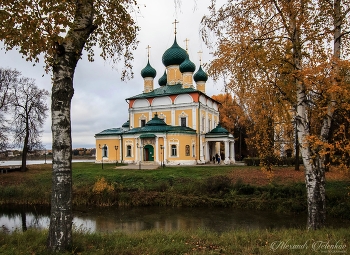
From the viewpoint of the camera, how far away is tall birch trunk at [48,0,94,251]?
15.4 feet

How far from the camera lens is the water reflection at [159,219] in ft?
32.7

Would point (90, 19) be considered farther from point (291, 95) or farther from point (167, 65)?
point (167, 65)

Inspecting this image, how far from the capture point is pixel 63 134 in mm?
4742

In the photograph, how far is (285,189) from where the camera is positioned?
44.5ft

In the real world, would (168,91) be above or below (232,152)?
above

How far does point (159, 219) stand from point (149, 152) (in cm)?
1600

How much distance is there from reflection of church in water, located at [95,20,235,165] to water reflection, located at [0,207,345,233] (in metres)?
13.0

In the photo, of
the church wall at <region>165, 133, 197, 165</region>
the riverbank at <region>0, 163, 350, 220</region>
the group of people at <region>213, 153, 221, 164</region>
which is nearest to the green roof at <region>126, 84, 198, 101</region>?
the church wall at <region>165, 133, 197, 165</region>

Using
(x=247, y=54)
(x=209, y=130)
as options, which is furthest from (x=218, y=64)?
(x=209, y=130)

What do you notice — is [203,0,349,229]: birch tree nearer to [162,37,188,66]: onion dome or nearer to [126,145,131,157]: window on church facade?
[126,145,131,157]: window on church facade

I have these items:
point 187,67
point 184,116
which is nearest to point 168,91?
point 187,67

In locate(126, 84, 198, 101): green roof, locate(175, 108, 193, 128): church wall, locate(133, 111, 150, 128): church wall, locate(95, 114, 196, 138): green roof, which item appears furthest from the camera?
locate(133, 111, 150, 128): church wall

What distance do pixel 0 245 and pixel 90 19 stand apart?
158 inches

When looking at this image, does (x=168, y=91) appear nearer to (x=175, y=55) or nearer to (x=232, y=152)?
(x=175, y=55)
